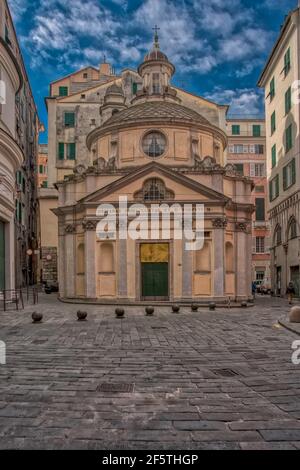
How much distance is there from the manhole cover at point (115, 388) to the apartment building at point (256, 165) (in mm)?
47361

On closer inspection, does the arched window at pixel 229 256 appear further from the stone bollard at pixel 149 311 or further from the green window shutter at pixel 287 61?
the green window shutter at pixel 287 61

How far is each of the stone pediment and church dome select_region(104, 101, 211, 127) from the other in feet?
14.8

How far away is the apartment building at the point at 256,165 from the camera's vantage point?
53.7 m

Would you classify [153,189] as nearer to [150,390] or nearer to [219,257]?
[219,257]

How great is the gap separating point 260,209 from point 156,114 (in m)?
29.1

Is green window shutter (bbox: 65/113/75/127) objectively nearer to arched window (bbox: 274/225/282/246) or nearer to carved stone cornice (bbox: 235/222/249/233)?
arched window (bbox: 274/225/282/246)

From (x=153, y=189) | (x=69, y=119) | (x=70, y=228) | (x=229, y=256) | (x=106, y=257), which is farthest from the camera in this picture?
(x=69, y=119)

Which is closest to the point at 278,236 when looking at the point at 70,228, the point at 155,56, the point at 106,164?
the point at 106,164

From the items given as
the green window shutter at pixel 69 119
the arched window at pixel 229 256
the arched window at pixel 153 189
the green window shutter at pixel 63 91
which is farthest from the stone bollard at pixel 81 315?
the green window shutter at pixel 63 91

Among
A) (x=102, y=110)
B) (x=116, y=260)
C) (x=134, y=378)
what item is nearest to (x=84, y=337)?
(x=134, y=378)

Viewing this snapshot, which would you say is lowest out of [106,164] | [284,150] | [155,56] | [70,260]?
[70,260]

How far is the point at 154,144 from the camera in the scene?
30000 mm

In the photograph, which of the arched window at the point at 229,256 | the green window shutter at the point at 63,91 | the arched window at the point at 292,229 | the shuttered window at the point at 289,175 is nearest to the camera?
the arched window at the point at 229,256
